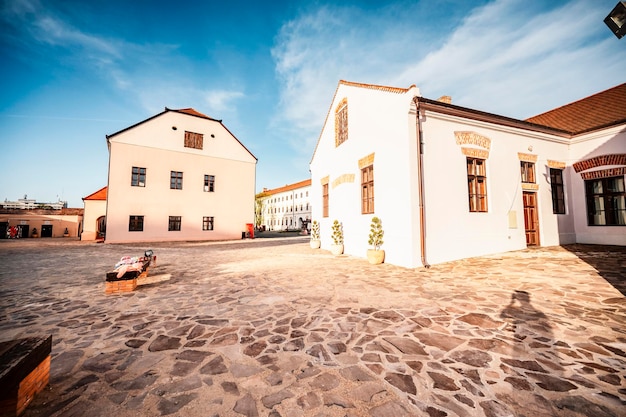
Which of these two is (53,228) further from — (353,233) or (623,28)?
(623,28)

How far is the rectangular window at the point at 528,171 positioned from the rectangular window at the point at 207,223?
833 inches

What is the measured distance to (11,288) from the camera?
5.80m

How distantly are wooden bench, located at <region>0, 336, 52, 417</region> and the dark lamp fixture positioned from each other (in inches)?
314

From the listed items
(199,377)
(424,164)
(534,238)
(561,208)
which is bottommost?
(199,377)

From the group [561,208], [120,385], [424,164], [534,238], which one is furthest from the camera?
[561,208]

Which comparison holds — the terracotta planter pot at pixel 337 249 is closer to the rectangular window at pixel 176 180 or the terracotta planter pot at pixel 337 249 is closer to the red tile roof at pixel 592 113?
the red tile roof at pixel 592 113

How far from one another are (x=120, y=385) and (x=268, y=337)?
1.56m

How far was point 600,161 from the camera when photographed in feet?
34.7

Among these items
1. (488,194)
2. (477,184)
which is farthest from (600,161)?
(477,184)

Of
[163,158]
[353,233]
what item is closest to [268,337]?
[353,233]

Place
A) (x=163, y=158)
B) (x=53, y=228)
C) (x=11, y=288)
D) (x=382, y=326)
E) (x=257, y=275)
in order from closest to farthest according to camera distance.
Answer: (x=382, y=326) < (x=11, y=288) < (x=257, y=275) < (x=163, y=158) < (x=53, y=228)

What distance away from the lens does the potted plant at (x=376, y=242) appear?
8.49 metres

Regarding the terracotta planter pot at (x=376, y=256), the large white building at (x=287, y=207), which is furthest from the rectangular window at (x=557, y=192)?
the large white building at (x=287, y=207)

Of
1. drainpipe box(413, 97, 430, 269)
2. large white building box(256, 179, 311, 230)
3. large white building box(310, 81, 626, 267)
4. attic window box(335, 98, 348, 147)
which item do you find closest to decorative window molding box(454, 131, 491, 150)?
large white building box(310, 81, 626, 267)
